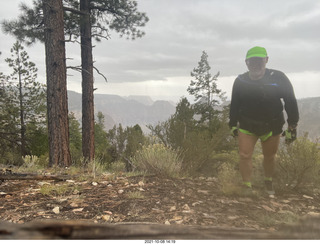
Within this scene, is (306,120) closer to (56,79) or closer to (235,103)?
(235,103)

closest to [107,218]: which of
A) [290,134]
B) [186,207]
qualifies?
[186,207]

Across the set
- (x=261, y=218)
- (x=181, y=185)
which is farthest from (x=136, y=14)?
(x=261, y=218)

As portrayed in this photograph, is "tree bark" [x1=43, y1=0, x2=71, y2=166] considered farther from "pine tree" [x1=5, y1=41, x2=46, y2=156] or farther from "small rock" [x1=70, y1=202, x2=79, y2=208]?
"pine tree" [x1=5, y1=41, x2=46, y2=156]

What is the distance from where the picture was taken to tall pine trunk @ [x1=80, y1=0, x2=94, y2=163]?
8508mm

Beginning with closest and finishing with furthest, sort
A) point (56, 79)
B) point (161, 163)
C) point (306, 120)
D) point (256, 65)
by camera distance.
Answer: point (256, 65), point (161, 163), point (306, 120), point (56, 79)

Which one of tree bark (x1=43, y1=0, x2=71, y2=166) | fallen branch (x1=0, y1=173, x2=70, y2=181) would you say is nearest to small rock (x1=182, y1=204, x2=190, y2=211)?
fallen branch (x1=0, y1=173, x2=70, y2=181)

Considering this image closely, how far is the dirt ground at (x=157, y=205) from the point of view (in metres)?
2.21

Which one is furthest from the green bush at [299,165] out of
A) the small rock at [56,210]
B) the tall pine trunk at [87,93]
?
the tall pine trunk at [87,93]

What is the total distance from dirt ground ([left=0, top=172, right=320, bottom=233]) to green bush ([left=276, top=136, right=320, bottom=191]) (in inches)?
7.7

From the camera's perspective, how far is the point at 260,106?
7.93 feet

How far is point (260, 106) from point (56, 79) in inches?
207

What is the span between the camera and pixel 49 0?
19.9 feet
